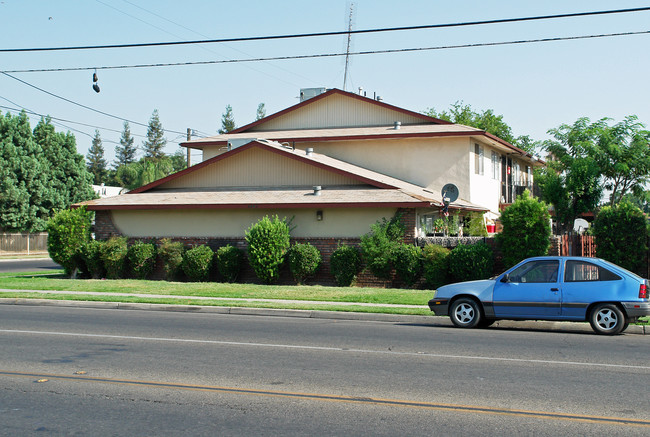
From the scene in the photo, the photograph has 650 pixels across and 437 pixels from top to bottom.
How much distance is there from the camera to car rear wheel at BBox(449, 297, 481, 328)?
46.6 ft

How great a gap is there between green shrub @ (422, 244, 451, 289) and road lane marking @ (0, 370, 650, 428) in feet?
45.6

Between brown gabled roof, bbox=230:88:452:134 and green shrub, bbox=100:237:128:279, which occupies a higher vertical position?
brown gabled roof, bbox=230:88:452:134

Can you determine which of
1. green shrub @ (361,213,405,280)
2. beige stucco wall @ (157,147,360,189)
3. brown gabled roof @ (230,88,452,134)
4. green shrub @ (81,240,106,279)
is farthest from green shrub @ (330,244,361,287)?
brown gabled roof @ (230,88,452,134)

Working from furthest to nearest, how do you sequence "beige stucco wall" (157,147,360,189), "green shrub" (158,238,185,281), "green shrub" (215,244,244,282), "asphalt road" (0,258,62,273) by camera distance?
"asphalt road" (0,258,62,273) → "beige stucco wall" (157,147,360,189) → "green shrub" (158,238,185,281) → "green shrub" (215,244,244,282)

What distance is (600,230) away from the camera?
66.3 feet

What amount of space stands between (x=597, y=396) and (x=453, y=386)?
161 cm

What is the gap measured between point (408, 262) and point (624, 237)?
20.7ft

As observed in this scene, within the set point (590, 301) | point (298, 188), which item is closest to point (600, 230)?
point (590, 301)

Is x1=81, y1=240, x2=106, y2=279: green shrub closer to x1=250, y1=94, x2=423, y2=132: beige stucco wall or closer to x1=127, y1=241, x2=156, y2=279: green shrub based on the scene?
x1=127, y1=241, x2=156, y2=279: green shrub

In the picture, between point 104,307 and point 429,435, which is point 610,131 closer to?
point 104,307

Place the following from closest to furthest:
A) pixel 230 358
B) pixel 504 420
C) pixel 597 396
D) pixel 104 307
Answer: pixel 504 420 → pixel 597 396 → pixel 230 358 → pixel 104 307

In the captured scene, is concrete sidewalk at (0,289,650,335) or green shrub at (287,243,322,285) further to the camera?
green shrub at (287,243,322,285)

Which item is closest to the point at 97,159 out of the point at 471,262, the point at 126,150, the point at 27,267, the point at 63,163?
the point at 126,150

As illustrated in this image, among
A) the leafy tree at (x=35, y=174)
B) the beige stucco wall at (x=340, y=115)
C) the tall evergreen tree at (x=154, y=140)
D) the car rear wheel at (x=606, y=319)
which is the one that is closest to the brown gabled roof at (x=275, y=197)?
the beige stucco wall at (x=340, y=115)
